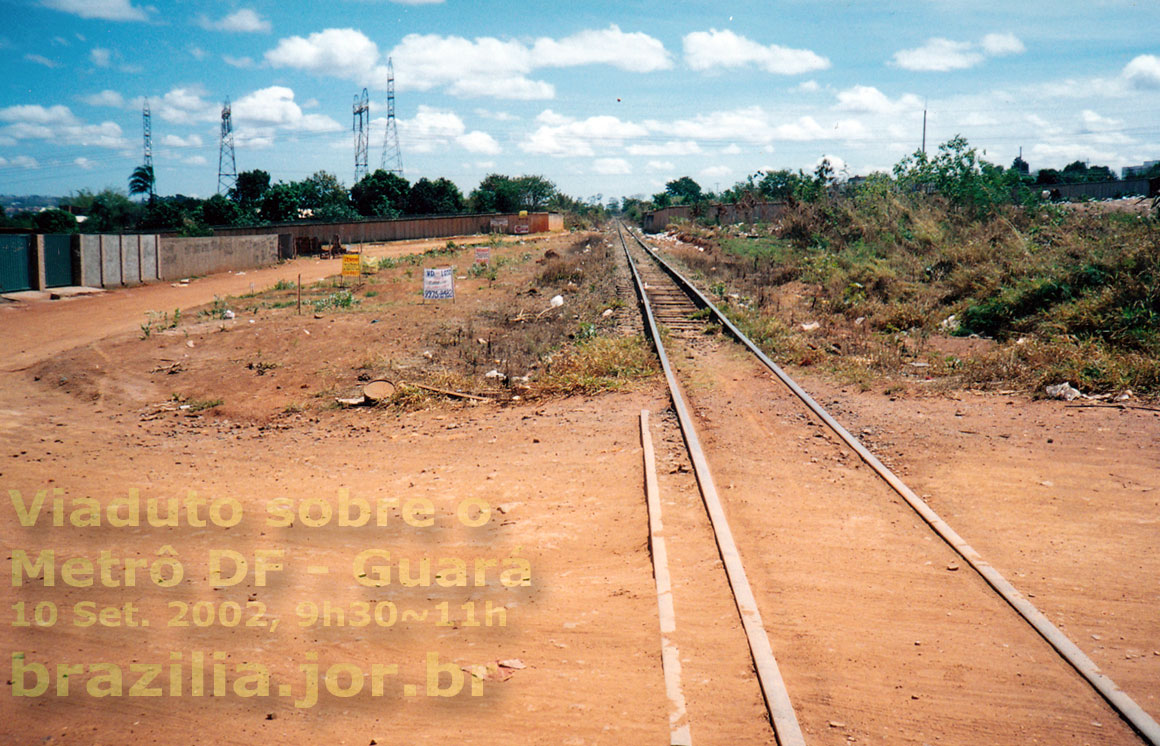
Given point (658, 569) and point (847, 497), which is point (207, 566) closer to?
point (658, 569)

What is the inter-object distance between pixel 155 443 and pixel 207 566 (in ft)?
15.2

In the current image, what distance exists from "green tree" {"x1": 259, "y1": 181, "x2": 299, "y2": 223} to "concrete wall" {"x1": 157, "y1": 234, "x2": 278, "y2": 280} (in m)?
32.5

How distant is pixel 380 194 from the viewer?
8575 centimetres

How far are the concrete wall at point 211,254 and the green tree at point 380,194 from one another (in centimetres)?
4369

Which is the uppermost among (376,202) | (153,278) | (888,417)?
(376,202)

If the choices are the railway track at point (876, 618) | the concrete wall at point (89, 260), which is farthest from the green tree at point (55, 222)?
the railway track at point (876, 618)

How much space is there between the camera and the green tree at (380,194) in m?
84.9

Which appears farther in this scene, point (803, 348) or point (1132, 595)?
point (803, 348)

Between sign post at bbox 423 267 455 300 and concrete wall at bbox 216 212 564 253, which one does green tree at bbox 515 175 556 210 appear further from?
sign post at bbox 423 267 455 300

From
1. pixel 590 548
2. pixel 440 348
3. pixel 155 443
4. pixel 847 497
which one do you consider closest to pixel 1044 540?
pixel 847 497

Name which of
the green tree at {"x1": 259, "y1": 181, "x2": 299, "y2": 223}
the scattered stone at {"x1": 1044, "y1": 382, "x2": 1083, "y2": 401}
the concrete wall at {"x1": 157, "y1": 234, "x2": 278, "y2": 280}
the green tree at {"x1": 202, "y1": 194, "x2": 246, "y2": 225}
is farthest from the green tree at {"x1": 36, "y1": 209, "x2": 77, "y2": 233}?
the scattered stone at {"x1": 1044, "y1": 382, "x2": 1083, "y2": 401}

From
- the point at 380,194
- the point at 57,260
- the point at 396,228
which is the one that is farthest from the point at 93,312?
the point at 380,194

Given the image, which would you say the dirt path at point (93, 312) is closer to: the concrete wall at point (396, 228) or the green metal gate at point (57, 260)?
the green metal gate at point (57, 260)

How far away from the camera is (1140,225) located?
13.4m
